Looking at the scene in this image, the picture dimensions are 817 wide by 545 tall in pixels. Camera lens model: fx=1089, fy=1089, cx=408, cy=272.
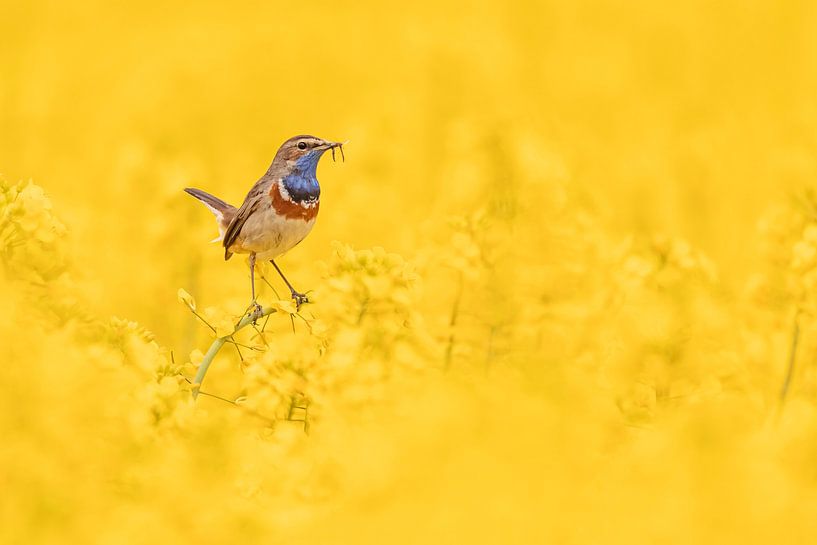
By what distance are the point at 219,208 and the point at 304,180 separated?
910 millimetres

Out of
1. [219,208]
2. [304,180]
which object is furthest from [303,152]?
[219,208]

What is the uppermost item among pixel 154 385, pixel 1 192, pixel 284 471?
pixel 1 192

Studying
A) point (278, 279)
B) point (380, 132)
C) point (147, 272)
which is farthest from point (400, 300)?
point (380, 132)

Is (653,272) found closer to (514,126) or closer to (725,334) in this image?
(725,334)

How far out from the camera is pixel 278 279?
4.96m

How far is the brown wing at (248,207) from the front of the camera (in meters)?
4.46

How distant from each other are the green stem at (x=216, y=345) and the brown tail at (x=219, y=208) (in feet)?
3.46

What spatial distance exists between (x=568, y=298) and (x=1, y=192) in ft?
9.18

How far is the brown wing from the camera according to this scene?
175 inches

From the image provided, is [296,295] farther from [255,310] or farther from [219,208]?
[219,208]

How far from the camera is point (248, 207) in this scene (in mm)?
4484

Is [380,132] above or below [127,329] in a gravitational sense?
above

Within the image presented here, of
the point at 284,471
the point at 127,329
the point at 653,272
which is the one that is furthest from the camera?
the point at 653,272

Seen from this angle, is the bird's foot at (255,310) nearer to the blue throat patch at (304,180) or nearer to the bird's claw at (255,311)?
the bird's claw at (255,311)
